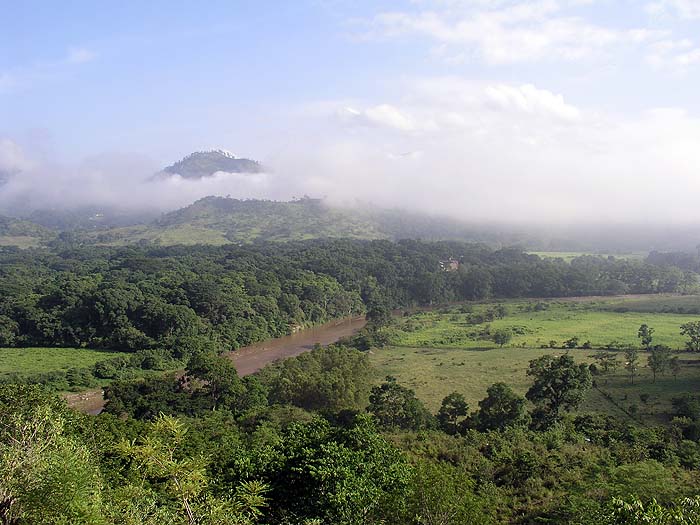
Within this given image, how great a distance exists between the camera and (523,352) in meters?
59.4

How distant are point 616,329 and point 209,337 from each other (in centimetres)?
5576

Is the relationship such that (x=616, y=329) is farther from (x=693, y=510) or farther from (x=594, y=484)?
(x=693, y=510)

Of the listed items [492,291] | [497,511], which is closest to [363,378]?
[497,511]

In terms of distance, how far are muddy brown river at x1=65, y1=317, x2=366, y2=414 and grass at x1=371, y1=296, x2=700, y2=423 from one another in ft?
34.3

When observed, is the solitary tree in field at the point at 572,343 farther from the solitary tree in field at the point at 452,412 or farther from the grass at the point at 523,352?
the solitary tree in field at the point at 452,412

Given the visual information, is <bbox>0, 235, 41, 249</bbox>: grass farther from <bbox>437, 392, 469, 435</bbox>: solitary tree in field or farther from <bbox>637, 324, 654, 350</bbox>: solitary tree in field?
<bbox>637, 324, 654, 350</bbox>: solitary tree in field

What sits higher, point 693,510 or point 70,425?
point 693,510

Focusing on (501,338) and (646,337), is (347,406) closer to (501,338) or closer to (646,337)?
(501,338)

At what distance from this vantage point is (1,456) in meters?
13.4

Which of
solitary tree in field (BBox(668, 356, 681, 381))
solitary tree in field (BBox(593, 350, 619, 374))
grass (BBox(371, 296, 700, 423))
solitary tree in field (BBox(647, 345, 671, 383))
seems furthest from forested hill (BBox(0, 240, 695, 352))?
solitary tree in field (BBox(668, 356, 681, 381))

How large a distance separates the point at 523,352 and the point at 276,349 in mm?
31851

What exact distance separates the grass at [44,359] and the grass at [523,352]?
106 ft

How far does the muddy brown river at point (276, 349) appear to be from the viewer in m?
47.7

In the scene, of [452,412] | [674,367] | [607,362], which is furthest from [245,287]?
[674,367]
